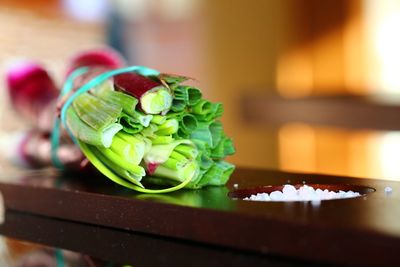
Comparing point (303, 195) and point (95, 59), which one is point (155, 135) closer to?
point (303, 195)

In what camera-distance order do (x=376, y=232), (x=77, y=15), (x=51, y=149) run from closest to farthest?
(x=376, y=232)
(x=51, y=149)
(x=77, y=15)

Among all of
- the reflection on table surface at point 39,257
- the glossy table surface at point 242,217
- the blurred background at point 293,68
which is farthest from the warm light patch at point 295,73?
the reflection on table surface at point 39,257

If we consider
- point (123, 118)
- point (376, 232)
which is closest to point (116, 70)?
point (123, 118)

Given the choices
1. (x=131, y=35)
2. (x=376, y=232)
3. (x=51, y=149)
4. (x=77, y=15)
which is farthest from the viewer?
(x=131, y=35)

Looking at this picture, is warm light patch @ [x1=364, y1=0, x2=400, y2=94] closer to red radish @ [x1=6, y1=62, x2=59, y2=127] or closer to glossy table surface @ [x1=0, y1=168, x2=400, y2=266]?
red radish @ [x1=6, y1=62, x2=59, y2=127]

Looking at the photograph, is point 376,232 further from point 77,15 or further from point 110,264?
point 77,15

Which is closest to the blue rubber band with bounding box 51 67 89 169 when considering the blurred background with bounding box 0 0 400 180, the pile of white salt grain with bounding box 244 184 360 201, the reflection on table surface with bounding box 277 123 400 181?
the pile of white salt grain with bounding box 244 184 360 201

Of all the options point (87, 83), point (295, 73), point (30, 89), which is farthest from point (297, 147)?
point (87, 83)
